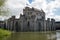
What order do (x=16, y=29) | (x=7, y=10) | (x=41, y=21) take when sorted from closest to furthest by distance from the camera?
1. (x=7, y=10)
2. (x=16, y=29)
3. (x=41, y=21)

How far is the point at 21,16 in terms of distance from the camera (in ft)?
344

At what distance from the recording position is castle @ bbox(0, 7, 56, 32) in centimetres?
10231

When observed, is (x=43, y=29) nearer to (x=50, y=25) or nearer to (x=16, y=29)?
(x=50, y=25)

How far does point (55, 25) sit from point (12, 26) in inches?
1087

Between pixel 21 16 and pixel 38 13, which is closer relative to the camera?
pixel 21 16

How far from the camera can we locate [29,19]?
10531cm

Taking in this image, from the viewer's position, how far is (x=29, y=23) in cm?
10438

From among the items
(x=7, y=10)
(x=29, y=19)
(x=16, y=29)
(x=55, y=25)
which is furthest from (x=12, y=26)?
(x=7, y=10)

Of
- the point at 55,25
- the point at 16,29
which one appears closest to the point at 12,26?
the point at 16,29

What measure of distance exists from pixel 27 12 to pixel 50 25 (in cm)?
1653

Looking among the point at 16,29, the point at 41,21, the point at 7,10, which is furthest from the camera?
the point at 41,21

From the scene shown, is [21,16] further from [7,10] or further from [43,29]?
[7,10]

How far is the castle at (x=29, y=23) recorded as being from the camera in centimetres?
10231

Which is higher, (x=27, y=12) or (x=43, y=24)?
(x=27, y=12)
